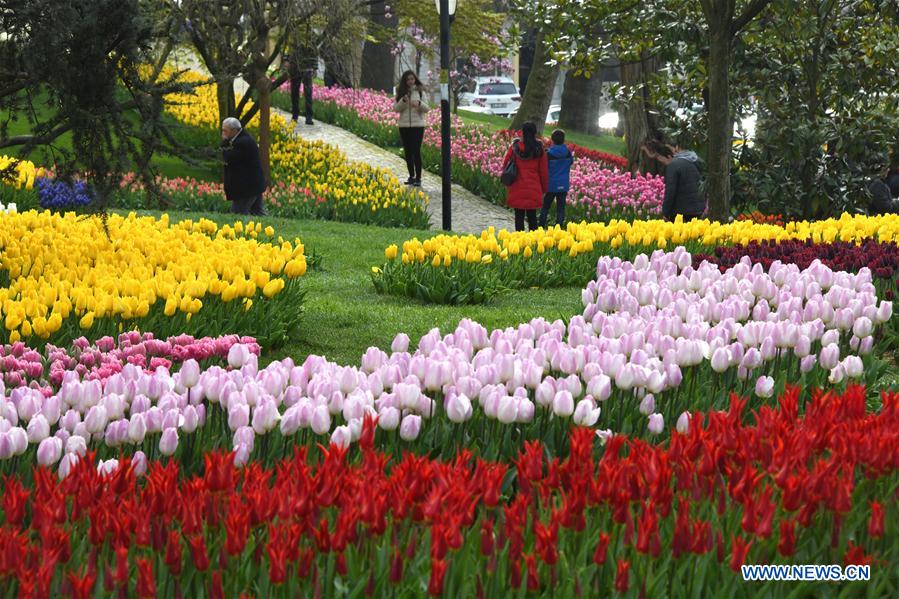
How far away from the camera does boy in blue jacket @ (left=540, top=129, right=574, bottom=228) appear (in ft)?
56.9

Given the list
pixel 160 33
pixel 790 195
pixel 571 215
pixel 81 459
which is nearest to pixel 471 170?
pixel 571 215

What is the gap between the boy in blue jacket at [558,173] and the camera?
17.3 meters

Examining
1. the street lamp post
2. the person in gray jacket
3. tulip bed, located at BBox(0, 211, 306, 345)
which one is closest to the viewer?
tulip bed, located at BBox(0, 211, 306, 345)

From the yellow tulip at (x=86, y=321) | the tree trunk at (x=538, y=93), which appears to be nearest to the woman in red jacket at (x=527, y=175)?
the yellow tulip at (x=86, y=321)

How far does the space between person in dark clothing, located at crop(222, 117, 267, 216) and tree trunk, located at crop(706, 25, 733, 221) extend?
5708 mm

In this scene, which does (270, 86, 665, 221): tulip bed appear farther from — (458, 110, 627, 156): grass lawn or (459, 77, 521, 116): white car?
(459, 77, 521, 116): white car

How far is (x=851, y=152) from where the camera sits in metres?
15.9

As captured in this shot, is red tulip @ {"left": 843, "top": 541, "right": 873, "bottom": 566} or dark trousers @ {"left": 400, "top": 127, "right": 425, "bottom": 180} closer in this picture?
red tulip @ {"left": 843, "top": 541, "right": 873, "bottom": 566}

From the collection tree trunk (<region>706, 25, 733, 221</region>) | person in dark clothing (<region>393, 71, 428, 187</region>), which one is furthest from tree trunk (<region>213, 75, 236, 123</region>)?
tree trunk (<region>706, 25, 733, 221</region>)

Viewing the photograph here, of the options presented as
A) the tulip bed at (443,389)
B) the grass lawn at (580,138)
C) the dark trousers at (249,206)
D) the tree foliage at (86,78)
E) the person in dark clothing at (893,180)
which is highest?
the tree foliage at (86,78)

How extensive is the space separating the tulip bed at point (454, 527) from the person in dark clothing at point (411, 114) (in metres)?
17.1

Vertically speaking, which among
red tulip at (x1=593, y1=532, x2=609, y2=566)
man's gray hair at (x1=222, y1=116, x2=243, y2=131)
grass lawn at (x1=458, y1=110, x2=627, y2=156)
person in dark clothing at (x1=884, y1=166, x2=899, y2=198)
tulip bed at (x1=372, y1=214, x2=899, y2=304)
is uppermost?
man's gray hair at (x1=222, y1=116, x2=243, y2=131)

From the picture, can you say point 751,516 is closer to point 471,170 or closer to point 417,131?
point 417,131

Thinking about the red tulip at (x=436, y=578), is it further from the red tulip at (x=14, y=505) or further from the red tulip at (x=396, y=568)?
the red tulip at (x=14, y=505)
